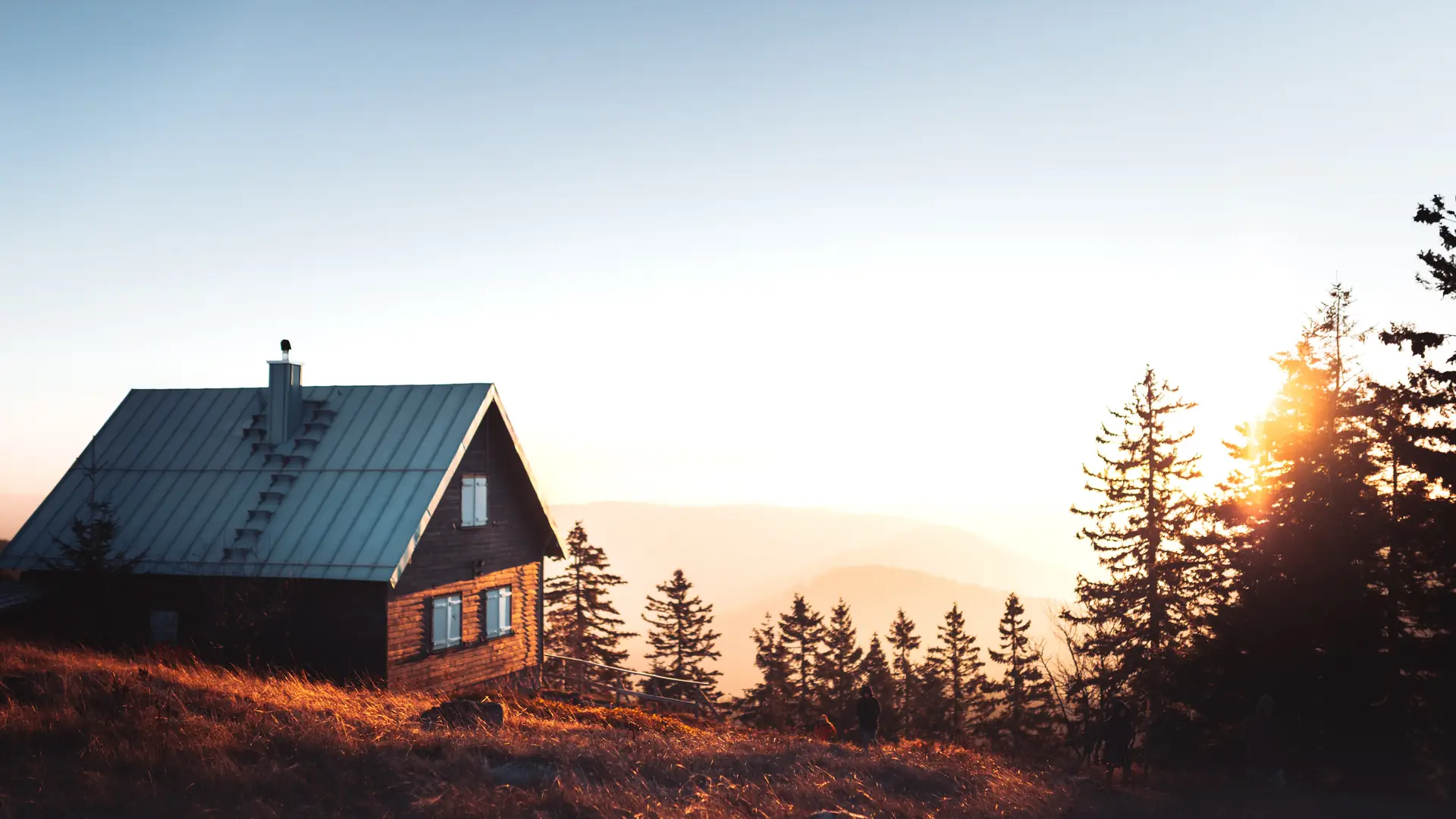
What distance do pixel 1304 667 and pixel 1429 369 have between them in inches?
301

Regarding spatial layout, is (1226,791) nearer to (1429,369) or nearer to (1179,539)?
(1429,369)

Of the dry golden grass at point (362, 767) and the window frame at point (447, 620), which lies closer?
the dry golden grass at point (362, 767)

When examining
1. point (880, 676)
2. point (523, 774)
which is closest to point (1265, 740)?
point (523, 774)

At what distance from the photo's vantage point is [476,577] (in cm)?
2600

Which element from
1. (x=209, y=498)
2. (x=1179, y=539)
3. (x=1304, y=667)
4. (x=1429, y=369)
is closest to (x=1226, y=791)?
(x=1304, y=667)

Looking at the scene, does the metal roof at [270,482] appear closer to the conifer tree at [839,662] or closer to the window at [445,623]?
the window at [445,623]

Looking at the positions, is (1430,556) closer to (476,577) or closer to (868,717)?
(868,717)

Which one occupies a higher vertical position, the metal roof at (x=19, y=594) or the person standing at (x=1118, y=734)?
the metal roof at (x=19, y=594)

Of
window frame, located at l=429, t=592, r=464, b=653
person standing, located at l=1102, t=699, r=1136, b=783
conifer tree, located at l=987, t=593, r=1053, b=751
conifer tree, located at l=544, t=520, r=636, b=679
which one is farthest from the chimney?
conifer tree, located at l=987, t=593, r=1053, b=751

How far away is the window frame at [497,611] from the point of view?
86.6 ft

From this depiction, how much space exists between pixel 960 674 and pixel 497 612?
4389 centimetres

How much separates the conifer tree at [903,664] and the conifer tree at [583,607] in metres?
19.3

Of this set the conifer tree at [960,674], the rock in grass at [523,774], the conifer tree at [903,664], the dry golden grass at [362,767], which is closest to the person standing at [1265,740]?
the dry golden grass at [362,767]

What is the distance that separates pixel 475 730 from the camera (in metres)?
14.5
